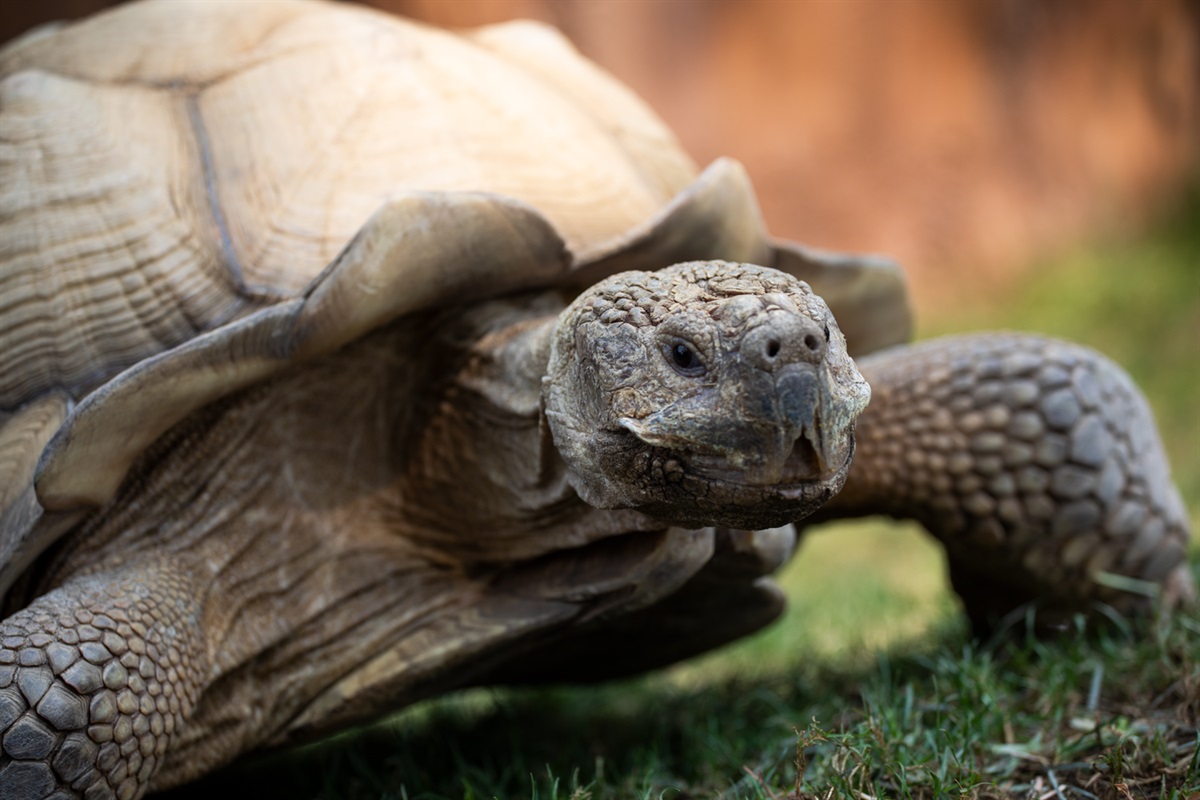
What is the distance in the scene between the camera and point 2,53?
10.3 ft

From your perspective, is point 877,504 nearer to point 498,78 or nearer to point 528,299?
point 528,299

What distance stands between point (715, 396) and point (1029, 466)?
128 centimetres

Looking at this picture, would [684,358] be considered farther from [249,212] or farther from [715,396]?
[249,212]

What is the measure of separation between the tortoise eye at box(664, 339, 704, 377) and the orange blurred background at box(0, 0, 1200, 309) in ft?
19.8

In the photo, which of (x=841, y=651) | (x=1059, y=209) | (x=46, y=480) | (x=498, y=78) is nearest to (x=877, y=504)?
(x=841, y=651)

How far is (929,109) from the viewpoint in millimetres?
7977

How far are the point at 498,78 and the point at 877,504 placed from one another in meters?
1.42

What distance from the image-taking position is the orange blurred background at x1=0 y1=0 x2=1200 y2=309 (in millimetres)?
7652

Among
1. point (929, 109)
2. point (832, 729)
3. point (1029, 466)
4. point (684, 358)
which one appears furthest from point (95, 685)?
point (929, 109)

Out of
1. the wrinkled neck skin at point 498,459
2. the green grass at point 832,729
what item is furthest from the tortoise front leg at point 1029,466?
the wrinkled neck skin at point 498,459

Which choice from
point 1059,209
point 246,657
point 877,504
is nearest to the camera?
point 246,657

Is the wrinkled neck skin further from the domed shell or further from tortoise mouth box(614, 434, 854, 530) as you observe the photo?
tortoise mouth box(614, 434, 854, 530)

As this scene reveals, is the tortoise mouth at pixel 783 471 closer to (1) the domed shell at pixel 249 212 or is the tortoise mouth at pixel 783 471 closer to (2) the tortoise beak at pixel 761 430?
(2) the tortoise beak at pixel 761 430

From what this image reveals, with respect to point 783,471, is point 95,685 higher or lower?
lower
